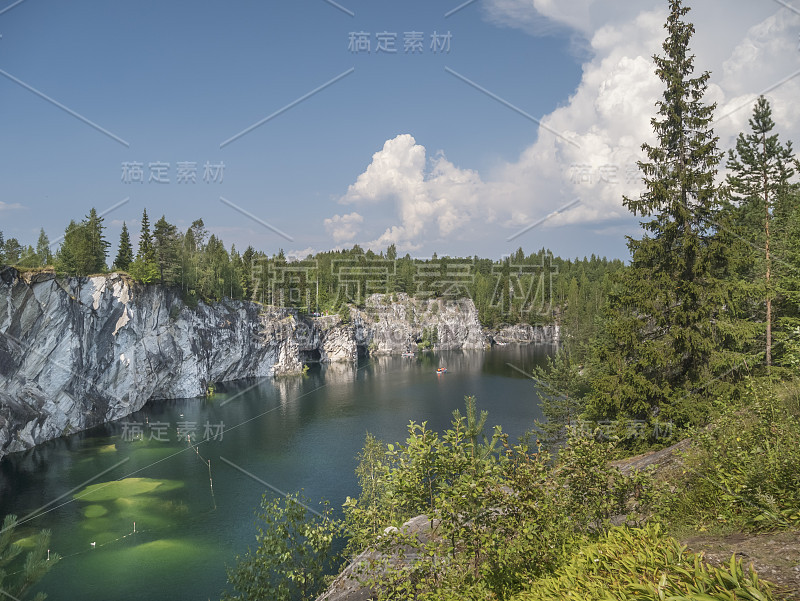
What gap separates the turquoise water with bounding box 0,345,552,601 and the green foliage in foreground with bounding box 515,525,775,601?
25.1 m

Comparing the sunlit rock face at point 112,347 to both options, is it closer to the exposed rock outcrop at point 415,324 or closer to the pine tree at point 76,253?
the pine tree at point 76,253

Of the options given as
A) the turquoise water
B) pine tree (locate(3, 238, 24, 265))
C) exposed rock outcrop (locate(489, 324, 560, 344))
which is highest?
pine tree (locate(3, 238, 24, 265))

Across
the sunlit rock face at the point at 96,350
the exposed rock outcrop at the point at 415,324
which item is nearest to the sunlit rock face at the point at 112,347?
the sunlit rock face at the point at 96,350

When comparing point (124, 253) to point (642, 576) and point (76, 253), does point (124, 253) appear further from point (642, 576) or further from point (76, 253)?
point (642, 576)

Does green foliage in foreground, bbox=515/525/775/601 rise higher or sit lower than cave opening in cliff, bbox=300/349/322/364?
higher

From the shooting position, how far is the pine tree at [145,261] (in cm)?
6488

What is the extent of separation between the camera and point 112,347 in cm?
6162

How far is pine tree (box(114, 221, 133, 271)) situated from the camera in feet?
216

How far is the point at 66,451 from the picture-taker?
157ft

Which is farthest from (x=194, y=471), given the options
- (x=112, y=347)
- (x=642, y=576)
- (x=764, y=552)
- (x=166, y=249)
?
(x=764, y=552)

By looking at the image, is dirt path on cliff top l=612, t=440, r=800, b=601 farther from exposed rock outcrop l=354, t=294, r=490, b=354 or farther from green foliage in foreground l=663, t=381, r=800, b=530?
exposed rock outcrop l=354, t=294, r=490, b=354

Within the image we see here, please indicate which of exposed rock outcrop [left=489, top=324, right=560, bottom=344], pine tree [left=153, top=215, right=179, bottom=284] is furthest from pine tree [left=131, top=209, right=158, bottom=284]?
exposed rock outcrop [left=489, top=324, right=560, bottom=344]

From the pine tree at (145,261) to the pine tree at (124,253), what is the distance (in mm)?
1382

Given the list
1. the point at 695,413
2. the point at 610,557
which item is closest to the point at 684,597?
the point at 610,557
